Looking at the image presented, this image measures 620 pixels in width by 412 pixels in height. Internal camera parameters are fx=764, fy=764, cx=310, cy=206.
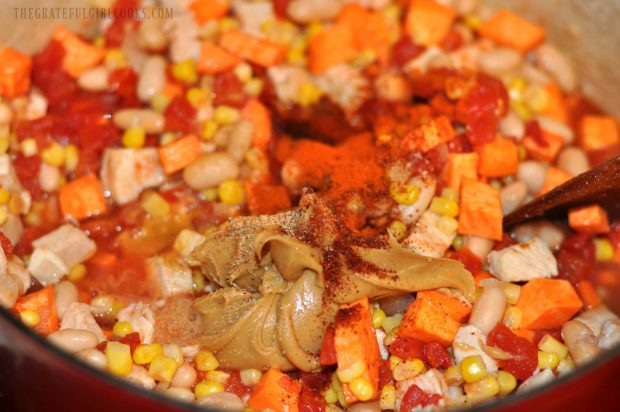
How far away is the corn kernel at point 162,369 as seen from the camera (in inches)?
86.1

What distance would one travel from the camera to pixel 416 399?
2072mm

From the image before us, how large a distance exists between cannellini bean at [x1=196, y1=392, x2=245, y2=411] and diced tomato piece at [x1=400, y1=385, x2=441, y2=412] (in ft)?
1.47

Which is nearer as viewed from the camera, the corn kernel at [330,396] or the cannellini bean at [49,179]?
the corn kernel at [330,396]

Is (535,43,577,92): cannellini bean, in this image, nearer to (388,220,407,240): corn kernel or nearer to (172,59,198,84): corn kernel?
(388,220,407,240): corn kernel

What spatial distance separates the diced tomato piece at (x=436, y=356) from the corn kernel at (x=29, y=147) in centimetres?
151

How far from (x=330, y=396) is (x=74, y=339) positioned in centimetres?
74

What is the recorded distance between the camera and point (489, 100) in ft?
8.89

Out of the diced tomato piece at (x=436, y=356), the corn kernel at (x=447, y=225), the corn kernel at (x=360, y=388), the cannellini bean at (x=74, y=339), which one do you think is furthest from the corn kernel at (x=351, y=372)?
the cannellini bean at (x=74, y=339)

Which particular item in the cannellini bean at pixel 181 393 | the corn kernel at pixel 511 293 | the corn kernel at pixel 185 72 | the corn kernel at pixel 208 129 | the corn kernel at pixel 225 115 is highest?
the corn kernel at pixel 185 72

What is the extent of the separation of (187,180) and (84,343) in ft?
2.30

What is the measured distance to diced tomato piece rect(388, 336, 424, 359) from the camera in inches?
86.8

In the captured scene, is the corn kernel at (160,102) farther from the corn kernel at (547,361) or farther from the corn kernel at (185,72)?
the corn kernel at (547,361)

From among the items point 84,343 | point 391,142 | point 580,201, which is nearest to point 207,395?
point 84,343

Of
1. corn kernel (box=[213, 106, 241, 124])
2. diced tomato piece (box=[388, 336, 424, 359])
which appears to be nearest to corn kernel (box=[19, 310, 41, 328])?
corn kernel (box=[213, 106, 241, 124])
